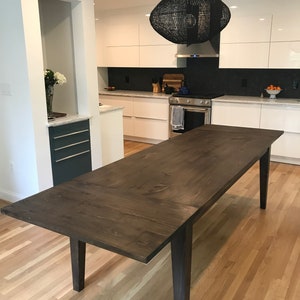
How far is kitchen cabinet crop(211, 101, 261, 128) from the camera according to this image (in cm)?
482

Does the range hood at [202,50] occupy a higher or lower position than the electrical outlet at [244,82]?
higher

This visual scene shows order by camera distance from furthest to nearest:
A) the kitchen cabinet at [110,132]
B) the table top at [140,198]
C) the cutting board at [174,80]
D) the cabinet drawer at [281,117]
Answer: the cutting board at [174,80] < the cabinet drawer at [281,117] < the kitchen cabinet at [110,132] < the table top at [140,198]

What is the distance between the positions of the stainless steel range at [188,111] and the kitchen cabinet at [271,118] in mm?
173

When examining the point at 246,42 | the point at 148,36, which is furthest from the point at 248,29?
the point at 148,36

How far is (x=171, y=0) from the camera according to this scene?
2.18 m

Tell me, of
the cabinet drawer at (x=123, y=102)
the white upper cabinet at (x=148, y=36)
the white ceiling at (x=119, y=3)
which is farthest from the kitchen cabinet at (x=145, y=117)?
the white ceiling at (x=119, y=3)

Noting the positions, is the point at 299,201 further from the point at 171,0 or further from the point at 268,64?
the point at 171,0

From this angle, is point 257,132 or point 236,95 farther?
point 236,95

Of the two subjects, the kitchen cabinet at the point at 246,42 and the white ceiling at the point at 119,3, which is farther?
the white ceiling at the point at 119,3

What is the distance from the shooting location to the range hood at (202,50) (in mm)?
5247

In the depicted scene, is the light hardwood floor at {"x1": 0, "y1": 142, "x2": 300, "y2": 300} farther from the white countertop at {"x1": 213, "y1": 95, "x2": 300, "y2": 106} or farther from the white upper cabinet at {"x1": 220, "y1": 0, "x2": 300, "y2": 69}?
the white upper cabinet at {"x1": 220, "y1": 0, "x2": 300, "y2": 69}

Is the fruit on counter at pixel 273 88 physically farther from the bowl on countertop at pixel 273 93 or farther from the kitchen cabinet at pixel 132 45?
the kitchen cabinet at pixel 132 45

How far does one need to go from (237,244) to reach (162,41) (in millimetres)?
3951

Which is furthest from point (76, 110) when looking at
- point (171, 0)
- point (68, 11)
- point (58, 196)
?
point (58, 196)
